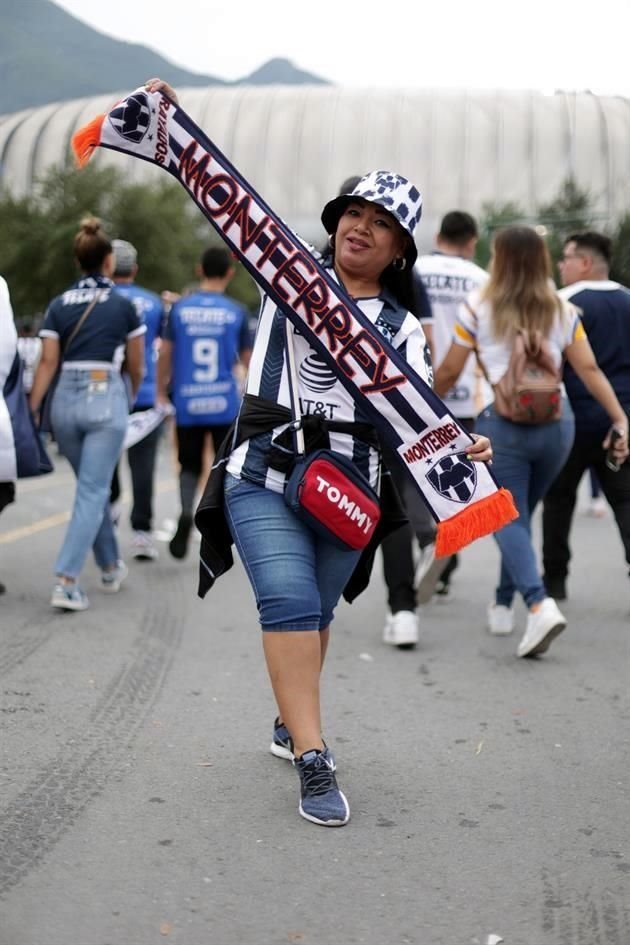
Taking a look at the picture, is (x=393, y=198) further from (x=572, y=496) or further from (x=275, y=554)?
(x=572, y=496)

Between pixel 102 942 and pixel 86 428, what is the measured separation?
4819mm

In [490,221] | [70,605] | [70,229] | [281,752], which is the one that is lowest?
[490,221]

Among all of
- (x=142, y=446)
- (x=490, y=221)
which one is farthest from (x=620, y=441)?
(x=490, y=221)

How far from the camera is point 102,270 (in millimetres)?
7887

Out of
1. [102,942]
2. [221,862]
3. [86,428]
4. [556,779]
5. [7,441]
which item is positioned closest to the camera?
[102,942]

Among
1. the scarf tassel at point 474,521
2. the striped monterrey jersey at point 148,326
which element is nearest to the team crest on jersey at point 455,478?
the scarf tassel at point 474,521

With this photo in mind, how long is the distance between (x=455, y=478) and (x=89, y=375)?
3.71 meters

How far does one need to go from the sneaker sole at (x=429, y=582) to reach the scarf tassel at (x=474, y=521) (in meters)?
2.81

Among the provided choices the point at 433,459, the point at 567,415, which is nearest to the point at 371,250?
the point at 433,459

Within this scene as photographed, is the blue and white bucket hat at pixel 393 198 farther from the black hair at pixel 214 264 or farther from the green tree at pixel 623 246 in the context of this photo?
the green tree at pixel 623 246

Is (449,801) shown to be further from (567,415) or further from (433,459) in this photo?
(567,415)

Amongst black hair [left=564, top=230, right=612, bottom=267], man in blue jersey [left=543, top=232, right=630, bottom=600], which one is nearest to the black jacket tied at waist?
man in blue jersey [left=543, top=232, right=630, bottom=600]

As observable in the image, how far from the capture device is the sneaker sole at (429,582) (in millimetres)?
7363

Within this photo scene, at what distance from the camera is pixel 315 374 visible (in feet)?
13.9
